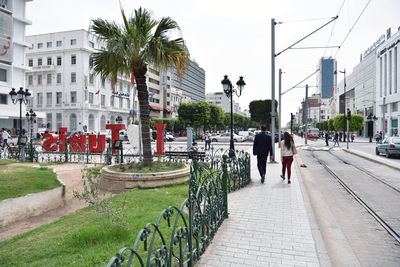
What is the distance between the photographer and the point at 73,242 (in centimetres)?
366

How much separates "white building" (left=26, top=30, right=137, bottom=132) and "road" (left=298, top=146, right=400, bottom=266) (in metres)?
46.9

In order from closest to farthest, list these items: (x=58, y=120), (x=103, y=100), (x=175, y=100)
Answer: (x=58, y=120) → (x=103, y=100) → (x=175, y=100)

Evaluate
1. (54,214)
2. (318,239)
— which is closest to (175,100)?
(54,214)

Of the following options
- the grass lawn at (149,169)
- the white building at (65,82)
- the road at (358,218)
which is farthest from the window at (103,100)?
the road at (358,218)

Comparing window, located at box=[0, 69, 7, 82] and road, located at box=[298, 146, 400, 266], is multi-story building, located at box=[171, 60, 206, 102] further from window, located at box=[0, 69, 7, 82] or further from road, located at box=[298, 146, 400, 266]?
road, located at box=[298, 146, 400, 266]

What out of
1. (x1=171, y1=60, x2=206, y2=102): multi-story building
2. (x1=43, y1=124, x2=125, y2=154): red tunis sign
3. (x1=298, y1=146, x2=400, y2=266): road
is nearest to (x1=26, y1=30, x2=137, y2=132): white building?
(x1=43, y1=124, x2=125, y2=154): red tunis sign

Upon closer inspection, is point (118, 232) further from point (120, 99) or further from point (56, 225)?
point (120, 99)

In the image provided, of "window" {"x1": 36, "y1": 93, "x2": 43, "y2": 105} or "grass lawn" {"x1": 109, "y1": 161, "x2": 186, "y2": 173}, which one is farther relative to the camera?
"window" {"x1": 36, "y1": 93, "x2": 43, "y2": 105}

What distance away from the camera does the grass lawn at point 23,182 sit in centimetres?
587

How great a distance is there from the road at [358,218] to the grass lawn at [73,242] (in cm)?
279

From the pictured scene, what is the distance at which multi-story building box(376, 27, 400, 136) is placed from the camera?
47781 millimetres

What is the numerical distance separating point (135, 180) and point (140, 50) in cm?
397

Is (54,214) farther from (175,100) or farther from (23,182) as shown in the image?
(175,100)

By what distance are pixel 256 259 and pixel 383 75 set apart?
63.7 metres
